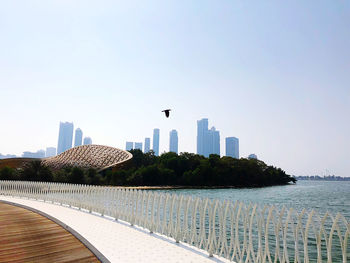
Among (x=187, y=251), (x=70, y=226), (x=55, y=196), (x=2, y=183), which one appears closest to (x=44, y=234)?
(x=70, y=226)

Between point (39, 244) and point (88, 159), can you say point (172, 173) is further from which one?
point (39, 244)

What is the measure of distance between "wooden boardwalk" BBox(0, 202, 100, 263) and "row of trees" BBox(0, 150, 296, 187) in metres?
36.3

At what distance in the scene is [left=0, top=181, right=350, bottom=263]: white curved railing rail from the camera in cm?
422

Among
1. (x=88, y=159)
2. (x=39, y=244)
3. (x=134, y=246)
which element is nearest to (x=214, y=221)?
(x=134, y=246)

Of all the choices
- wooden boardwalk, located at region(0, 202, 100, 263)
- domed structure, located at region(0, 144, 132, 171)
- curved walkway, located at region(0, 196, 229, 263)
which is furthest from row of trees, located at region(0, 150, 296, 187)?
curved walkway, located at region(0, 196, 229, 263)

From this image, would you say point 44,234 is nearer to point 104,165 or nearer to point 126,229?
point 126,229

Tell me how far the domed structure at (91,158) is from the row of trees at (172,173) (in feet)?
9.61

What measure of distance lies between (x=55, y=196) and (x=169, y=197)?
30.1 feet

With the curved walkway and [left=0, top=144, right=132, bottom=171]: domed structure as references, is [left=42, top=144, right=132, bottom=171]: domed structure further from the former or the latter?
the curved walkway

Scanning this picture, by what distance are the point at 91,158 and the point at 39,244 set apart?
233 feet

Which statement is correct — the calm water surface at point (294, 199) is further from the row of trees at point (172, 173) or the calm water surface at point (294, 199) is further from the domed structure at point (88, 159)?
the domed structure at point (88, 159)

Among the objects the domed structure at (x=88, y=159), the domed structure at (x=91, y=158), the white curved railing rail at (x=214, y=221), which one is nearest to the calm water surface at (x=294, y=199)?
the white curved railing rail at (x=214, y=221)

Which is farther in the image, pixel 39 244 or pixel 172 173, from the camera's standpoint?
pixel 172 173

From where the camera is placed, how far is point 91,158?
73.3 metres
